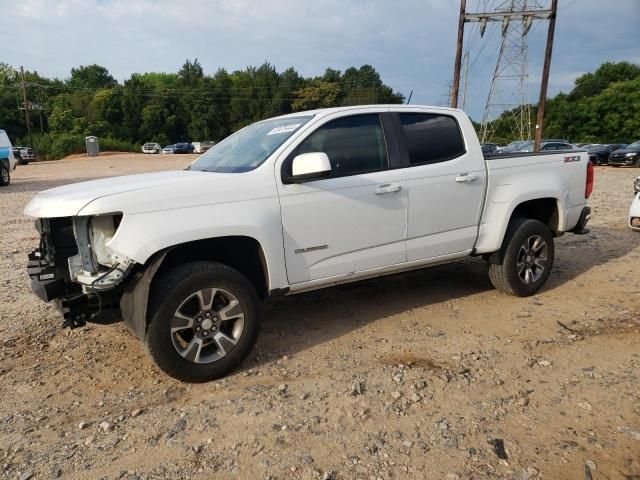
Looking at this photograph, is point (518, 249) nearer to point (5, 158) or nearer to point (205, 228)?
point (205, 228)

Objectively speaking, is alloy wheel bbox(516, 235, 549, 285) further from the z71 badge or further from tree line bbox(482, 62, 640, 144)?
tree line bbox(482, 62, 640, 144)

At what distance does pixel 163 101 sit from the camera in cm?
7612

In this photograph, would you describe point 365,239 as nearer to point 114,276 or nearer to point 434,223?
point 434,223

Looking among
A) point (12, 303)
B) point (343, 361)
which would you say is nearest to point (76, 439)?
point (343, 361)

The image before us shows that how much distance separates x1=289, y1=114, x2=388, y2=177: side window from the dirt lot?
1.40 m

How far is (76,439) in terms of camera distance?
280 centimetres

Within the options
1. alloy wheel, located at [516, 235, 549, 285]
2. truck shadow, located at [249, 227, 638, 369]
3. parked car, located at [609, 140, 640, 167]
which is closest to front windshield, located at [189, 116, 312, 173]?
truck shadow, located at [249, 227, 638, 369]

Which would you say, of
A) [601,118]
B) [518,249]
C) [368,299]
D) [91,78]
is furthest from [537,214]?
[91,78]

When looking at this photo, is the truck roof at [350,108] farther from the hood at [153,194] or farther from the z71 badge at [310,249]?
the z71 badge at [310,249]

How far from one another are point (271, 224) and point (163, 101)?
79.3 metres

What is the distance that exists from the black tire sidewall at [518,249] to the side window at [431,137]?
1005 millimetres

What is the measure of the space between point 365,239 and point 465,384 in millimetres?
1320

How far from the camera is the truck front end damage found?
3.17 m

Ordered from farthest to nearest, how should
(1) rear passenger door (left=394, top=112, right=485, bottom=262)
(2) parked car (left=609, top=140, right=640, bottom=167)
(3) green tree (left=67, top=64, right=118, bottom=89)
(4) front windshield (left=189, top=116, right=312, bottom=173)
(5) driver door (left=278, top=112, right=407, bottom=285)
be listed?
(3) green tree (left=67, top=64, right=118, bottom=89) → (2) parked car (left=609, top=140, right=640, bottom=167) → (1) rear passenger door (left=394, top=112, right=485, bottom=262) → (4) front windshield (left=189, top=116, right=312, bottom=173) → (5) driver door (left=278, top=112, right=407, bottom=285)
